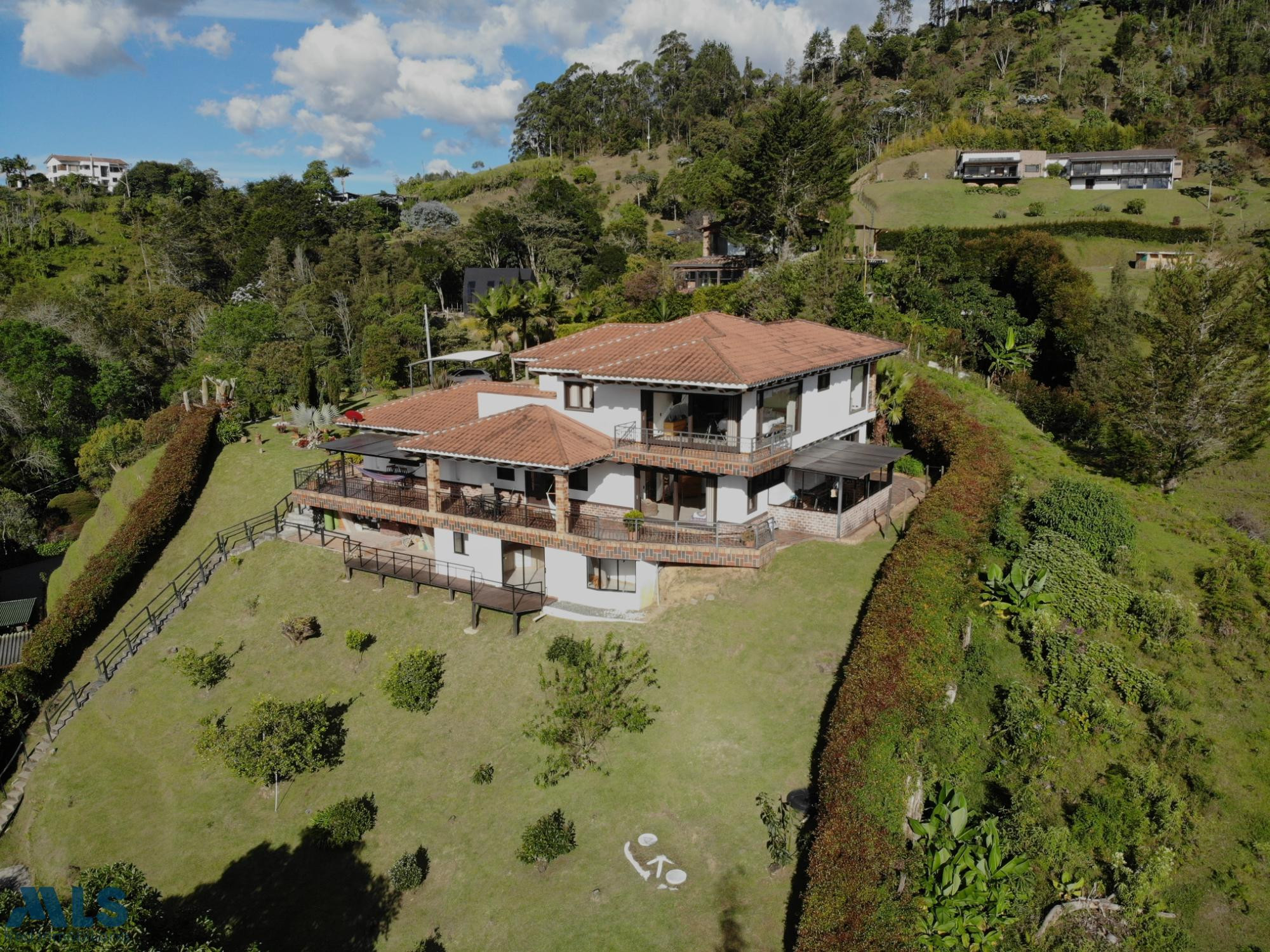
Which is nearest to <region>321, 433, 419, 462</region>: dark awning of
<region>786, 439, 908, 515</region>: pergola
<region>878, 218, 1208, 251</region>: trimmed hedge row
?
<region>786, 439, 908, 515</region>: pergola

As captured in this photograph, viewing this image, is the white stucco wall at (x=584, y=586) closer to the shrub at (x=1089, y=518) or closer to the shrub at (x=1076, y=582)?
the shrub at (x=1076, y=582)

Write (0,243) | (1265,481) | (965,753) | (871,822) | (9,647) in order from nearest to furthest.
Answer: (871,822) → (965,753) → (1265,481) → (9,647) → (0,243)

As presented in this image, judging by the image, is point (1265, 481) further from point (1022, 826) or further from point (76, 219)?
point (76, 219)

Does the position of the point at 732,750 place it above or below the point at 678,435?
below

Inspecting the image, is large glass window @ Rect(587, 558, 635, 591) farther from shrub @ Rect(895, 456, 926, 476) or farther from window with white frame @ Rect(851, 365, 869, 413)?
shrub @ Rect(895, 456, 926, 476)

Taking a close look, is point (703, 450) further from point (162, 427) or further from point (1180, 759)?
point (162, 427)

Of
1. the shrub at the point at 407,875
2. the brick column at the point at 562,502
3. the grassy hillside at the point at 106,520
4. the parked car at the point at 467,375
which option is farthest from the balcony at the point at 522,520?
the parked car at the point at 467,375

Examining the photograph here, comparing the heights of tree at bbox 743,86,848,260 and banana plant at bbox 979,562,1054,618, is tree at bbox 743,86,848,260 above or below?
above

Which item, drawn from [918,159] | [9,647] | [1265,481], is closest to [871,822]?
[1265,481]
